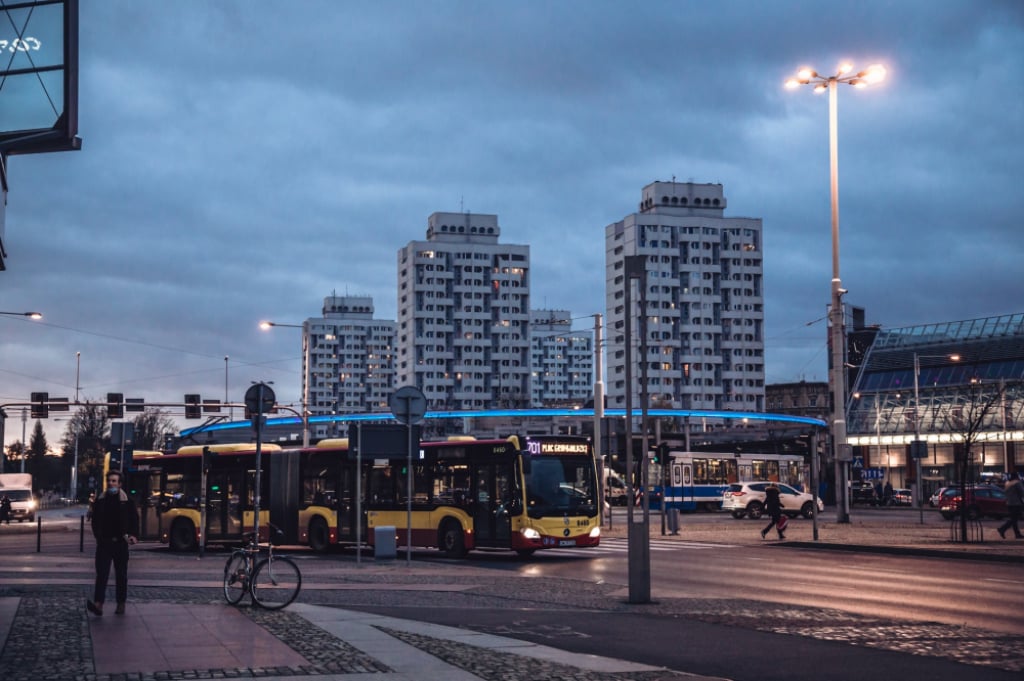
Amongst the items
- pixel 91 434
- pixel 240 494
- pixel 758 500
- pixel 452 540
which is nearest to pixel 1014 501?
pixel 452 540

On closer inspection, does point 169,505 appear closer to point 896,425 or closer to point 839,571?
point 839,571

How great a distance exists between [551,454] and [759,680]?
1800cm

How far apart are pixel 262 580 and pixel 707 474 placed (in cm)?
5264

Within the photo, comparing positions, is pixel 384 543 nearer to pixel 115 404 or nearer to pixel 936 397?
pixel 115 404

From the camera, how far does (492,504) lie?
28.1m

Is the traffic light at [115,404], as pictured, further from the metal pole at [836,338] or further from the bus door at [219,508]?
the metal pole at [836,338]

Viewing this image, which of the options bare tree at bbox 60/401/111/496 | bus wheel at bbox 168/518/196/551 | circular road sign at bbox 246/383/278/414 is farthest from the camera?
bare tree at bbox 60/401/111/496

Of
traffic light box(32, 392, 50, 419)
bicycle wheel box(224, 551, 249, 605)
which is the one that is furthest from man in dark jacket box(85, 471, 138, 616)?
traffic light box(32, 392, 50, 419)

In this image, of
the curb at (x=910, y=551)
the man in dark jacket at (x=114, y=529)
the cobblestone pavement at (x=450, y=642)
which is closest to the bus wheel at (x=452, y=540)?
the cobblestone pavement at (x=450, y=642)

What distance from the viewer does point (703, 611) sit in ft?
52.7

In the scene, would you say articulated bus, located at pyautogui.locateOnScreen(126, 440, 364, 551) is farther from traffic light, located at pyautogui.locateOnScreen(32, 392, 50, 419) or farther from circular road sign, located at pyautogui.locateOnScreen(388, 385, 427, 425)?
traffic light, located at pyautogui.locateOnScreen(32, 392, 50, 419)

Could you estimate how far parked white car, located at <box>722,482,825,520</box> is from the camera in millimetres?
53531

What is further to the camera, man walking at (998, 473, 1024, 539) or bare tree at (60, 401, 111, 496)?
bare tree at (60, 401, 111, 496)

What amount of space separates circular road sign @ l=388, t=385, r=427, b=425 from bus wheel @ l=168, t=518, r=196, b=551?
1248 centimetres
